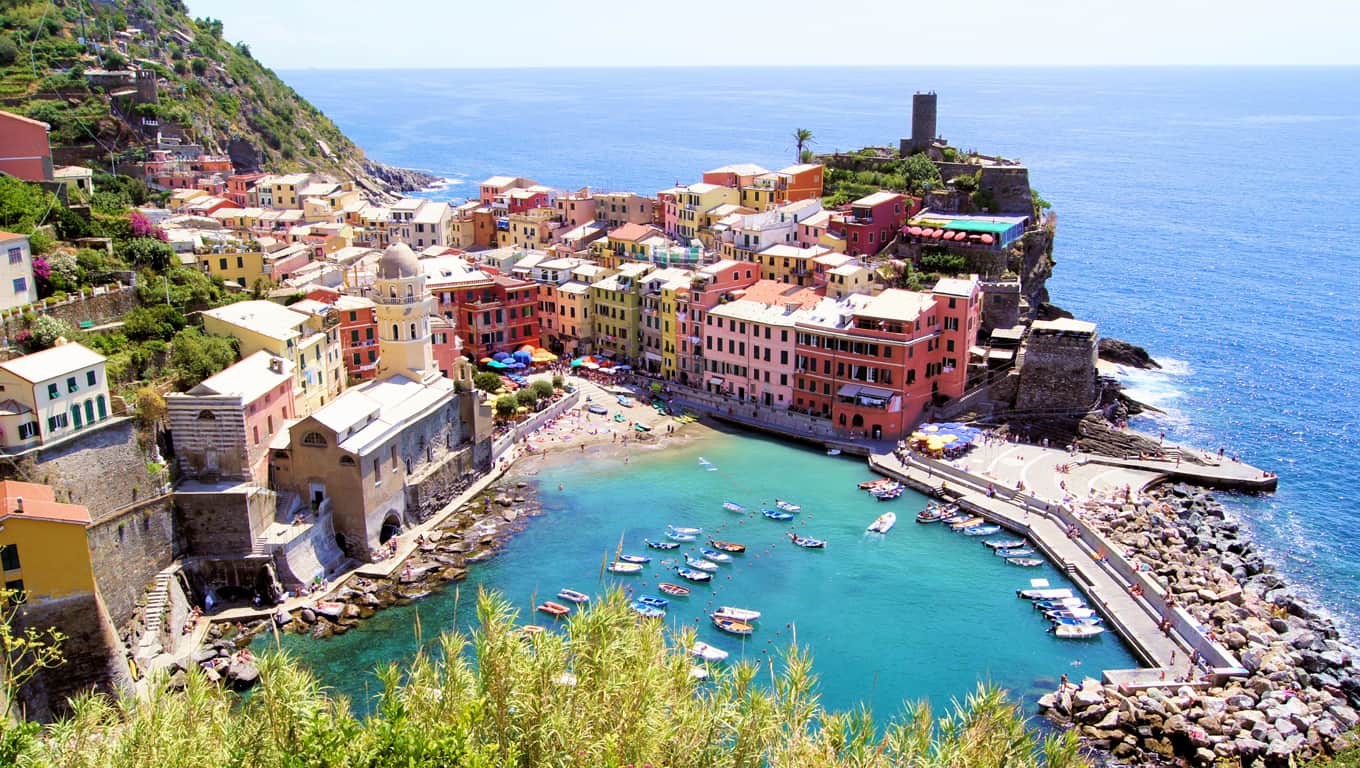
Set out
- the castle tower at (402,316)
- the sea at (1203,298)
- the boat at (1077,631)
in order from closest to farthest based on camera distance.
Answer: the boat at (1077,631), the sea at (1203,298), the castle tower at (402,316)

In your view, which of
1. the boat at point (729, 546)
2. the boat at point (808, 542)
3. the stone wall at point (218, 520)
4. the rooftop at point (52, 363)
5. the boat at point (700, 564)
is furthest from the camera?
the boat at point (808, 542)

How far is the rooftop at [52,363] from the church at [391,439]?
8.55 m

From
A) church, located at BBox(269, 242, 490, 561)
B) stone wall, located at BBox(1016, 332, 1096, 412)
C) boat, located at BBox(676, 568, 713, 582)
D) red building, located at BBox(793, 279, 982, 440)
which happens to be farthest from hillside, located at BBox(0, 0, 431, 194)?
stone wall, located at BBox(1016, 332, 1096, 412)

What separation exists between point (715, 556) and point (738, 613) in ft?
16.7

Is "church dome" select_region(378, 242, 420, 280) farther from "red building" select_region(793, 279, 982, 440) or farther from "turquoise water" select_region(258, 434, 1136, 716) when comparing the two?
"red building" select_region(793, 279, 982, 440)

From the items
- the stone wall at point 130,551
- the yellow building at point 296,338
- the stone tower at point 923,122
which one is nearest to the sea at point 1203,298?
the stone wall at point 130,551

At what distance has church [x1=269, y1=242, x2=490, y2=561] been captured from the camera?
1794 inches

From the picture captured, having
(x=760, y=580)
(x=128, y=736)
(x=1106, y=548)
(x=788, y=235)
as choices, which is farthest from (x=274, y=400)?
(x=788, y=235)

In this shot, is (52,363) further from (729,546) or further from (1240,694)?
(1240,694)

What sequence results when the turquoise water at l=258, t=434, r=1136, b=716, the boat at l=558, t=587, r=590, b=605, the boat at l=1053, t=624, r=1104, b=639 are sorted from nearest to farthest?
the turquoise water at l=258, t=434, r=1136, b=716 → the boat at l=1053, t=624, r=1104, b=639 → the boat at l=558, t=587, r=590, b=605

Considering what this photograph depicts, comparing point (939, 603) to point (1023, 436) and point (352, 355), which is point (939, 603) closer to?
point (1023, 436)

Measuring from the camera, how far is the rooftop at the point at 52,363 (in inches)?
1451

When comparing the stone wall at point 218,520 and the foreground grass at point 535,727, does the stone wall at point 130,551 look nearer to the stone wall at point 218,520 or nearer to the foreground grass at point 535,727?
the stone wall at point 218,520

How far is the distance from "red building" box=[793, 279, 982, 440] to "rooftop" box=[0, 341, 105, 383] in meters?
36.3
